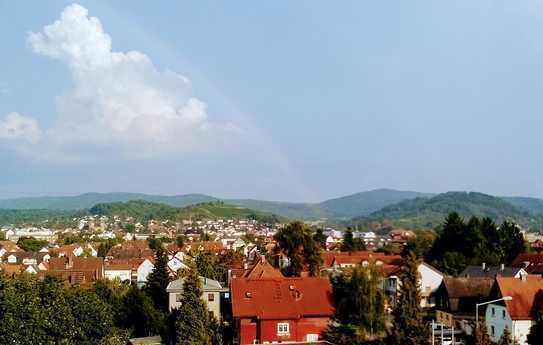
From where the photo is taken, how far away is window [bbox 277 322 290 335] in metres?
39.3

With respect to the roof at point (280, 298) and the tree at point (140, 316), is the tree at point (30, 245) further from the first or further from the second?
the roof at point (280, 298)

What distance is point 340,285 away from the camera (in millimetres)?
44594

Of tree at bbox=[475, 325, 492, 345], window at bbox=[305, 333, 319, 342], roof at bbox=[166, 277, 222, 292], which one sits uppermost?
tree at bbox=[475, 325, 492, 345]

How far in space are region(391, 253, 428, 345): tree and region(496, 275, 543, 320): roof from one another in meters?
11.8

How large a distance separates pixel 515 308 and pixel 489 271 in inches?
800

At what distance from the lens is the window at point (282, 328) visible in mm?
39281

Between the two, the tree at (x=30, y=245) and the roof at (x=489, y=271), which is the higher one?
the roof at (x=489, y=271)

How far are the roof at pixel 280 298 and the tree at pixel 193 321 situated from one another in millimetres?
1879

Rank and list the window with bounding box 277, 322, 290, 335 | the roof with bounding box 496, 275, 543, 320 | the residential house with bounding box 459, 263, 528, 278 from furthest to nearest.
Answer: the residential house with bounding box 459, 263, 528, 278
the window with bounding box 277, 322, 290, 335
the roof with bounding box 496, 275, 543, 320

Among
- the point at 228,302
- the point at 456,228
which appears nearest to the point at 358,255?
the point at 456,228

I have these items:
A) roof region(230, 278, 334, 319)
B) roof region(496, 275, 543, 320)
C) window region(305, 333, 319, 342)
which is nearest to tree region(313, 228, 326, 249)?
roof region(230, 278, 334, 319)

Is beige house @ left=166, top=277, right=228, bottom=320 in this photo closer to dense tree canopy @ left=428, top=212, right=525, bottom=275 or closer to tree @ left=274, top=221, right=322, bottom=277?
tree @ left=274, top=221, right=322, bottom=277

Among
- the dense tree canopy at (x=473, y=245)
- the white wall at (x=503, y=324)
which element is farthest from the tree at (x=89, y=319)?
the dense tree canopy at (x=473, y=245)

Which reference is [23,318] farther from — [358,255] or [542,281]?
[358,255]
